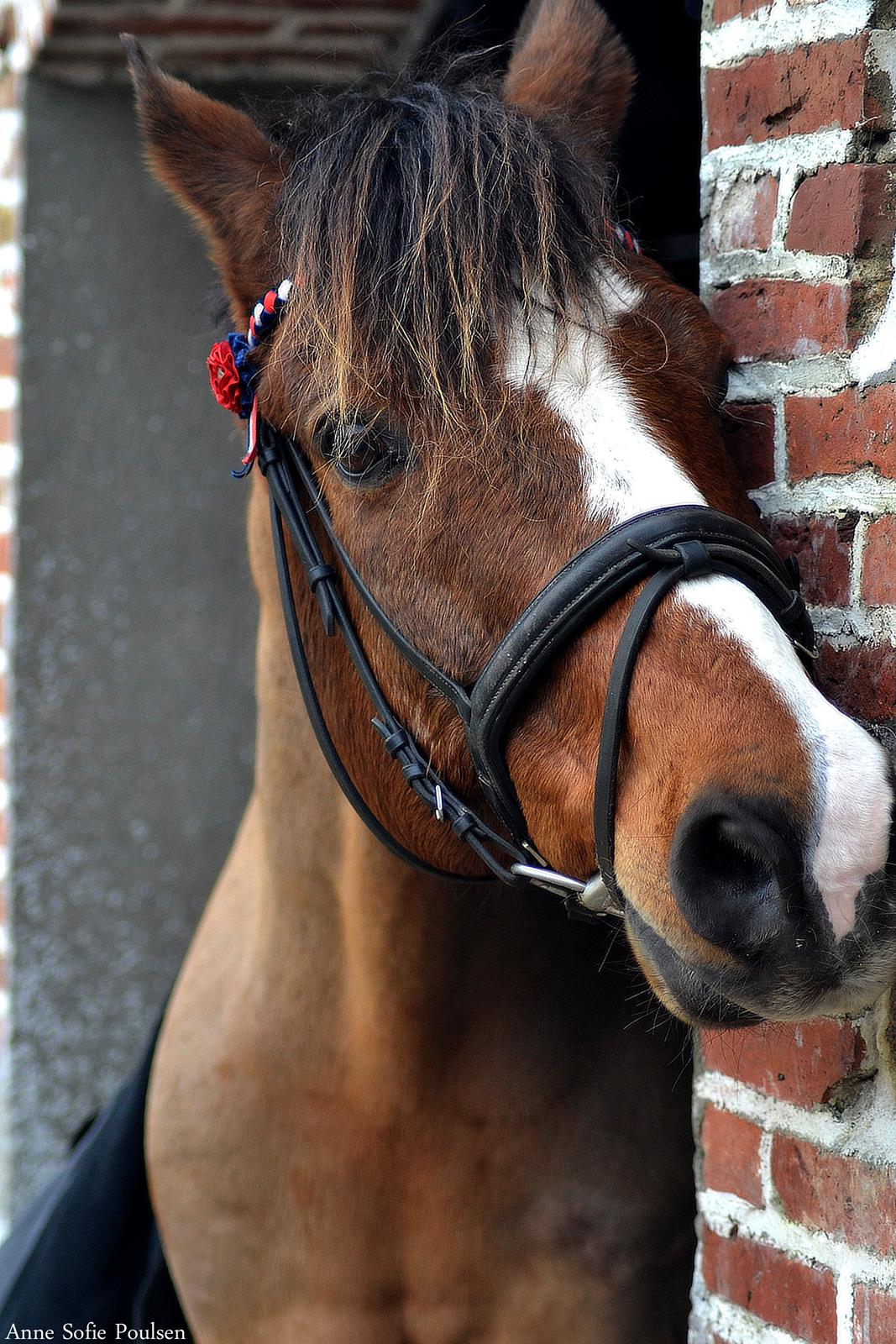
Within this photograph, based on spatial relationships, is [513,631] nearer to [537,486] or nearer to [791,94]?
[537,486]

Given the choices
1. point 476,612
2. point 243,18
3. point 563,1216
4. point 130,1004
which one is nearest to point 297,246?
point 476,612

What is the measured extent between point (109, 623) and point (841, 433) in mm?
2301

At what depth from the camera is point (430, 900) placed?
1.54 meters

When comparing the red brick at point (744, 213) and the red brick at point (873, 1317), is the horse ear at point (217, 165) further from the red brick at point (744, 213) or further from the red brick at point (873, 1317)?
the red brick at point (873, 1317)

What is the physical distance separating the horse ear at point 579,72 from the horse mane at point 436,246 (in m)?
0.21

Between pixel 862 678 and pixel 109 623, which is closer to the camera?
pixel 862 678

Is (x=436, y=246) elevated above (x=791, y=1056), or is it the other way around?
(x=436, y=246)

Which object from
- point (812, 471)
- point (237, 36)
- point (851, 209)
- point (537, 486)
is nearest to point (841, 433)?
point (812, 471)

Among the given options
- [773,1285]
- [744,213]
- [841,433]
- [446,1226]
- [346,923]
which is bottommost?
[446,1226]

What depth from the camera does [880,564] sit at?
1.17 meters

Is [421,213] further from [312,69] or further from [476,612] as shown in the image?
[312,69]

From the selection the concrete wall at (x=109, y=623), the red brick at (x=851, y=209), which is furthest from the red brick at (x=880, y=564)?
the concrete wall at (x=109, y=623)

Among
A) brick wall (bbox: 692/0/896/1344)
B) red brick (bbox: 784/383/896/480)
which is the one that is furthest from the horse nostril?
red brick (bbox: 784/383/896/480)

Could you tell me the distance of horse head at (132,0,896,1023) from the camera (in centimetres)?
97
